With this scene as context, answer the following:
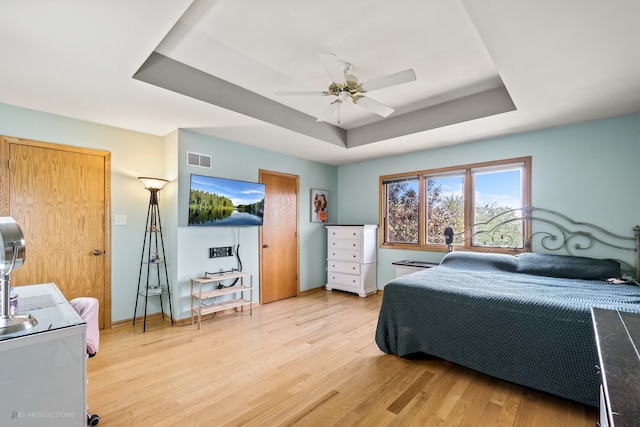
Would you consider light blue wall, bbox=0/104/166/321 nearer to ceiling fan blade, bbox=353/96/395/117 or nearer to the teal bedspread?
ceiling fan blade, bbox=353/96/395/117

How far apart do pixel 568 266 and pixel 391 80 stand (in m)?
2.70

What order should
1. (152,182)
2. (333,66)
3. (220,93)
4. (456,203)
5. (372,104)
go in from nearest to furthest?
(333,66), (372,104), (220,93), (152,182), (456,203)

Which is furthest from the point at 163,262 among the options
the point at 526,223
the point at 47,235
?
the point at 526,223

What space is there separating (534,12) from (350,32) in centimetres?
113

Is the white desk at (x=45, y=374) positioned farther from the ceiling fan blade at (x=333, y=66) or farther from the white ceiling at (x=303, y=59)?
the ceiling fan blade at (x=333, y=66)

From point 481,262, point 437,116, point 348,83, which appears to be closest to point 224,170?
point 348,83

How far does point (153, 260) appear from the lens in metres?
3.70

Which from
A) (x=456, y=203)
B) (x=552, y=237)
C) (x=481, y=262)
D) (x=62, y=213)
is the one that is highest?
(x=456, y=203)

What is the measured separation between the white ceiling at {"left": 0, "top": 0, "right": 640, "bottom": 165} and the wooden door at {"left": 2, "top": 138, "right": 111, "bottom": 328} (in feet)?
1.57

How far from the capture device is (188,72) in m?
2.66

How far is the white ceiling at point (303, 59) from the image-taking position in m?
1.74

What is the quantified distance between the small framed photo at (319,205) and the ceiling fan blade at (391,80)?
3.09 metres

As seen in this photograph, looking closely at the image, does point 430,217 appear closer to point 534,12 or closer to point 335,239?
point 335,239

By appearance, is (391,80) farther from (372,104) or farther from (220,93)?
(220,93)
